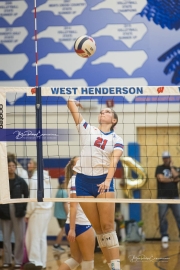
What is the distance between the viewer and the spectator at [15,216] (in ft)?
33.8

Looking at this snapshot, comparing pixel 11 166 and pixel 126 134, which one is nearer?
pixel 11 166

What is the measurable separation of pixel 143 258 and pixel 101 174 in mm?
4646

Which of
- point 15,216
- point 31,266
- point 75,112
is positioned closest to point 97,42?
point 15,216

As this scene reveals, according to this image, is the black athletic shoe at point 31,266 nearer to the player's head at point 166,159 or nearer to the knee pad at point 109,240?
the knee pad at point 109,240

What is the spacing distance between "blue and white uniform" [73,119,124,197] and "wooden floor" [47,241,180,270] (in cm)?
341

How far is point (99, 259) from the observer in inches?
437

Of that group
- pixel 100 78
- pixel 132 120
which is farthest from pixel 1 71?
pixel 132 120

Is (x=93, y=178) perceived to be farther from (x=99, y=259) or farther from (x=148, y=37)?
(x=148, y=37)

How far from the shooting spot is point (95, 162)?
686 cm

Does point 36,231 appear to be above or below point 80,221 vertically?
below

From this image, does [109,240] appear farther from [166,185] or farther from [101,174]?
[166,185]

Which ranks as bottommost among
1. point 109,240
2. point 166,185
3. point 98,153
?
point 109,240

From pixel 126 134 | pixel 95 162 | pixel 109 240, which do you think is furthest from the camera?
pixel 126 134

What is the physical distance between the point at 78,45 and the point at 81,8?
24.4 ft
